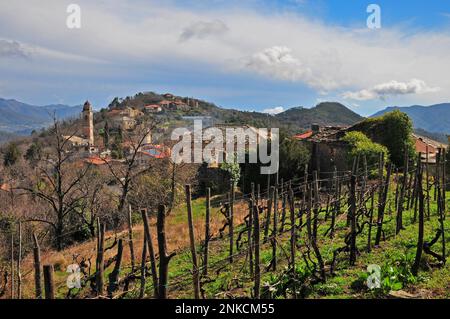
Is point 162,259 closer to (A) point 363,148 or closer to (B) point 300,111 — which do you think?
(A) point 363,148

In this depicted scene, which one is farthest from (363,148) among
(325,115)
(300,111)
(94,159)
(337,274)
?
(300,111)

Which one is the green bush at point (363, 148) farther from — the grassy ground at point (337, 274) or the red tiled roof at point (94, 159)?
the red tiled roof at point (94, 159)

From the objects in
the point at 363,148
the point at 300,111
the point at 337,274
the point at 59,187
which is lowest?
the point at 337,274

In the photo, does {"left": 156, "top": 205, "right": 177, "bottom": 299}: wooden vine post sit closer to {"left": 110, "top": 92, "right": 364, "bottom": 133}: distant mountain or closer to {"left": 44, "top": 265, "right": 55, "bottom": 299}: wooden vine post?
{"left": 44, "top": 265, "right": 55, "bottom": 299}: wooden vine post

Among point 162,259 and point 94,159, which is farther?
point 94,159

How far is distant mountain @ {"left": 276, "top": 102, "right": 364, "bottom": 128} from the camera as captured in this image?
380ft

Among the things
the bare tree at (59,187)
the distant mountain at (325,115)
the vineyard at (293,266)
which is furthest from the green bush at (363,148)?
the distant mountain at (325,115)

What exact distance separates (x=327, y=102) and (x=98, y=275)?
151 m

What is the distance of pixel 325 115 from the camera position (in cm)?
12669

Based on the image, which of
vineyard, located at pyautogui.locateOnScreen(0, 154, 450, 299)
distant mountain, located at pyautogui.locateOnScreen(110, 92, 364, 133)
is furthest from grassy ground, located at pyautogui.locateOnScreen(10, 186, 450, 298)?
distant mountain, located at pyautogui.locateOnScreen(110, 92, 364, 133)

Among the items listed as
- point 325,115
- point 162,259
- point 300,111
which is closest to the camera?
point 162,259

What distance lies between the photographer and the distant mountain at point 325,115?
116m
